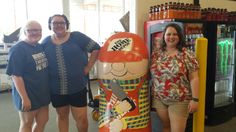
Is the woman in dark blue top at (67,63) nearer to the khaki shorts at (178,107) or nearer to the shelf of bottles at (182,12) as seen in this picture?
the khaki shorts at (178,107)

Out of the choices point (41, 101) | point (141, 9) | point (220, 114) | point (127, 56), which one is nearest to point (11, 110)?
point (41, 101)

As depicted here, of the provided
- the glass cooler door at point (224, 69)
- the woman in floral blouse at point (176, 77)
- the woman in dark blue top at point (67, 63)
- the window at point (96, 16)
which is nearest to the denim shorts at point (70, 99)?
the woman in dark blue top at point (67, 63)

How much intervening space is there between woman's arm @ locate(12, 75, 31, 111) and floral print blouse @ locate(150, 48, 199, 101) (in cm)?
107

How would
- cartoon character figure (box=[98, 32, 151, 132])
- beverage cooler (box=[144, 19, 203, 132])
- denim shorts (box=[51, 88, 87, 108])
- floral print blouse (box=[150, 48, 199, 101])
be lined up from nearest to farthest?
floral print blouse (box=[150, 48, 199, 101])
cartoon character figure (box=[98, 32, 151, 132])
denim shorts (box=[51, 88, 87, 108])
beverage cooler (box=[144, 19, 203, 132])

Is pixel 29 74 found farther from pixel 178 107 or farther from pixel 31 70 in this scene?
pixel 178 107

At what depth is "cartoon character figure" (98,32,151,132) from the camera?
6.97 ft

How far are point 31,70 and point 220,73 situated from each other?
9.10ft

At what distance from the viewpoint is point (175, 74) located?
198 centimetres

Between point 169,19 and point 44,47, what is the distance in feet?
5.00

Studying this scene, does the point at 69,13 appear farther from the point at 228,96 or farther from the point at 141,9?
the point at 228,96

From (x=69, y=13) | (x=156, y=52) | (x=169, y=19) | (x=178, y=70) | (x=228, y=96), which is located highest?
(x=69, y=13)

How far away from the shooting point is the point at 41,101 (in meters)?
2.21

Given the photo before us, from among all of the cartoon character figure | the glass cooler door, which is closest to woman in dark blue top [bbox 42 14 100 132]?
the cartoon character figure

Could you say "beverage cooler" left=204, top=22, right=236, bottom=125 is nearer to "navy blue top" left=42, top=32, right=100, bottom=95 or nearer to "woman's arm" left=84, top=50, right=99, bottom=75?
"woman's arm" left=84, top=50, right=99, bottom=75
